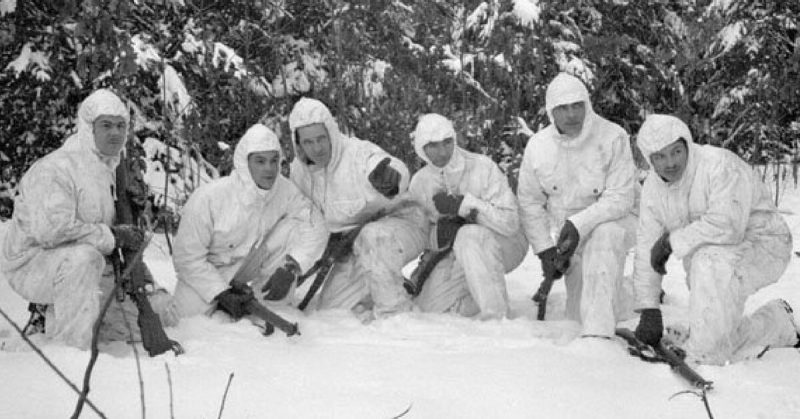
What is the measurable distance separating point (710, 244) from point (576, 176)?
3.54 feet

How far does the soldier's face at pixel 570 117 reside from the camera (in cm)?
526

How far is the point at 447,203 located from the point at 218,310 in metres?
1.53

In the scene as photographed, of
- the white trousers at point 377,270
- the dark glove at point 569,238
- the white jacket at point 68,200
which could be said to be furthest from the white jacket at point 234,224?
the dark glove at point 569,238

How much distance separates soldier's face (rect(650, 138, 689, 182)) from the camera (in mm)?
4516

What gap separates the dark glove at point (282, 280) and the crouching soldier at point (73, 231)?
2.91 ft

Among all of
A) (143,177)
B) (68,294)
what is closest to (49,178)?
(68,294)

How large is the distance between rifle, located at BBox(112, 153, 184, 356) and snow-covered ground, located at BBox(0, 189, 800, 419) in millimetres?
81

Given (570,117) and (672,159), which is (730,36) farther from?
(672,159)

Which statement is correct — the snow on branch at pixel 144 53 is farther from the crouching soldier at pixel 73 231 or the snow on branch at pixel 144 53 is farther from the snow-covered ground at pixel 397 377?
the snow-covered ground at pixel 397 377

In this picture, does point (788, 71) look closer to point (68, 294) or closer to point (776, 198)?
point (776, 198)

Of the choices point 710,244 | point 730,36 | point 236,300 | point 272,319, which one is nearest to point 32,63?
point 236,300

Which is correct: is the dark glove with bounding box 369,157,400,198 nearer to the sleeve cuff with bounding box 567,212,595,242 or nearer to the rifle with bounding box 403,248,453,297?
the rifle with bounding box 403,248,453,297

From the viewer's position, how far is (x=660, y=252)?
463 cm

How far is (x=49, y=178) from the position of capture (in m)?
4.52
